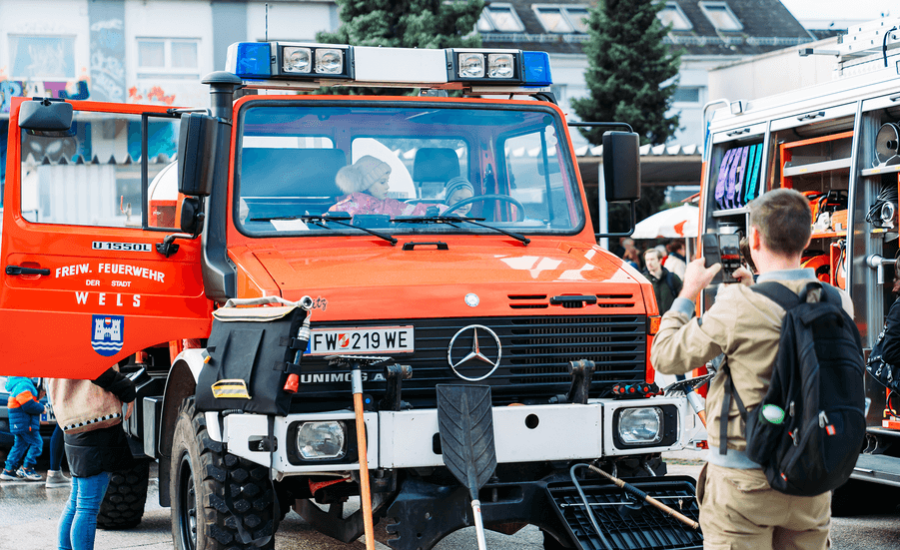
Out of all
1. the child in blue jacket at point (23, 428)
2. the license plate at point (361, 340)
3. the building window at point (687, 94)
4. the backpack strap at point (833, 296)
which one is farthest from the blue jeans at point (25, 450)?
the building window at point (687, 94)

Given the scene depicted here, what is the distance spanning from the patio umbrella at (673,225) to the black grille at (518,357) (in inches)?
465

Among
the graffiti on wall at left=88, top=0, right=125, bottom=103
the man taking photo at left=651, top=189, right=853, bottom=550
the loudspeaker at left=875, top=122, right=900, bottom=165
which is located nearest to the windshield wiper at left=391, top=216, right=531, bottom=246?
the man taking photo at left=651, top=189, right=853, bottom=550

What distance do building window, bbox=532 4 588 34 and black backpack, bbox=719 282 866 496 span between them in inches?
1310

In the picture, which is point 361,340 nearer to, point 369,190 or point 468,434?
point 468,434

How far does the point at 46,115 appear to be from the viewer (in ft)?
16.8

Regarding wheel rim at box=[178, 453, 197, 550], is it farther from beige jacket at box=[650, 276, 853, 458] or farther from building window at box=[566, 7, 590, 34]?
building window at box=[566, 7, 590, 34]

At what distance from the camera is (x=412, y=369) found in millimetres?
4484

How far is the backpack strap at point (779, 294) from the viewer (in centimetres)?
329

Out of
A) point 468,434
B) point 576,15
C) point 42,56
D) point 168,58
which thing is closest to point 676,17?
point 576,15

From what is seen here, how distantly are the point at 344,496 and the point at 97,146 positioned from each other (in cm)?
230

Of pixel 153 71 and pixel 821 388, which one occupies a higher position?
pixel 153 71

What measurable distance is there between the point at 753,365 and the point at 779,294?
23 centimetres

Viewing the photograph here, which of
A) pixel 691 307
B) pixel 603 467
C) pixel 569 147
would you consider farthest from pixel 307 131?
pixel 691 307

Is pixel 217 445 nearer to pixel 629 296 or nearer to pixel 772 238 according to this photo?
pixel 629 296
